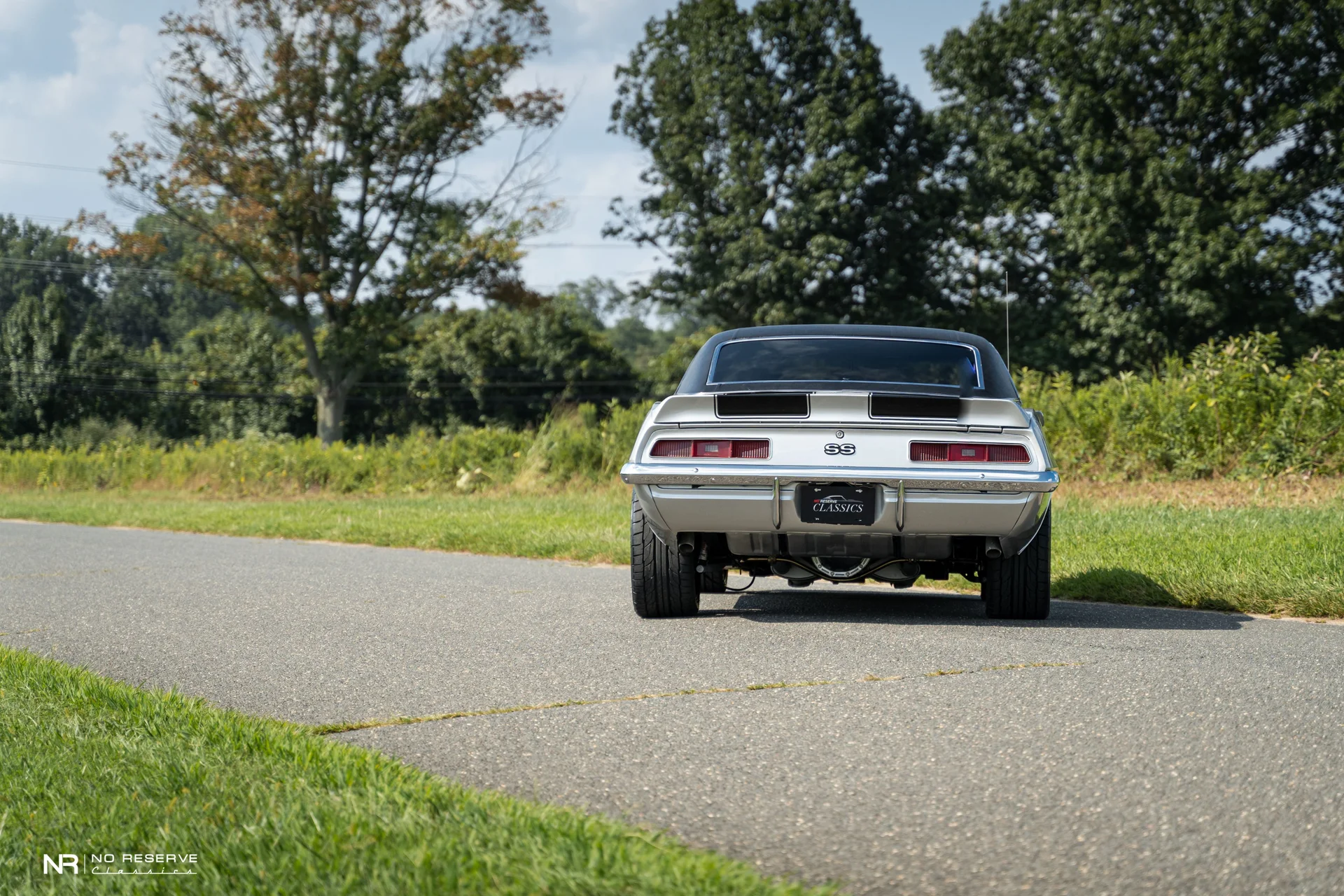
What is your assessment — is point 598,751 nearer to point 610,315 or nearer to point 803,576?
point 803,576

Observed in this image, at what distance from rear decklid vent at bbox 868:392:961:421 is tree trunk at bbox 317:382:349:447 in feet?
112

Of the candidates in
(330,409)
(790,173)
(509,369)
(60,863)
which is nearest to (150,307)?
(509,369)

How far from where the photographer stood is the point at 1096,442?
15438 millimetres

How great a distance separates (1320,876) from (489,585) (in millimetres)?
6410

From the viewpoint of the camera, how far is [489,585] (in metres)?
8.48

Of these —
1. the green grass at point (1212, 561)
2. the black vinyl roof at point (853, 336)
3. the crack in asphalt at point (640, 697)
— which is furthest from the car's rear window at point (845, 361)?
the crack in asphalt at point (640, 697)

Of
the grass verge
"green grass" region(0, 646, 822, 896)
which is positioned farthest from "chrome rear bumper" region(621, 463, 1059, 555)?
"green grass" region(0, 646, 822, 896)

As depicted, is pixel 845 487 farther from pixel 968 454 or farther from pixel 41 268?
pixel 41 268

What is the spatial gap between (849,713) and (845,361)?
327 centimetres

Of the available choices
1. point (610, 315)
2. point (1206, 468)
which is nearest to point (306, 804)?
point (1206, 468)

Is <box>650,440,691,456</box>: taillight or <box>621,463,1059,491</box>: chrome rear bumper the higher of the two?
<box>650,440,691,456</box>: taillight

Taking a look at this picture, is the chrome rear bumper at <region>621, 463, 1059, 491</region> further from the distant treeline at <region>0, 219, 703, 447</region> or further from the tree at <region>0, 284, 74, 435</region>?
the tree at <region>0, 284, 74, 435</region>

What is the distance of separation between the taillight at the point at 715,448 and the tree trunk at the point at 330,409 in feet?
110

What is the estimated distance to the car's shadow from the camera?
6.55m
